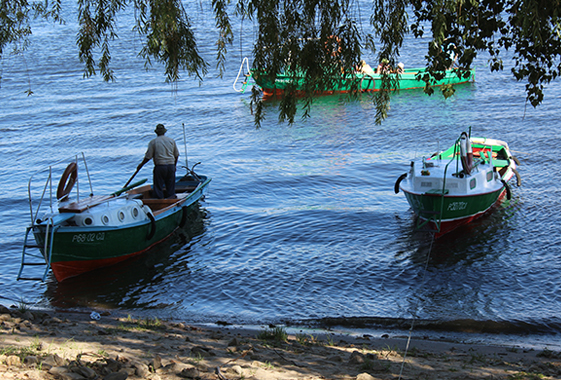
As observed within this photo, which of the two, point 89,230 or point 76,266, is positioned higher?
point 89,230

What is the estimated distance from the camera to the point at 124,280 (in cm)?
1182

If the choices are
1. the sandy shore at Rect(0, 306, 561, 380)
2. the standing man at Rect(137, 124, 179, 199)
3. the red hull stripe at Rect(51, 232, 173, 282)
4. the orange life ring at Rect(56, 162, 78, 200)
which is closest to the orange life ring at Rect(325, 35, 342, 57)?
the sandy shore at Rect(0, 306, 561, 380)

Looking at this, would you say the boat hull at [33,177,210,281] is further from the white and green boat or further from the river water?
the white and green boat

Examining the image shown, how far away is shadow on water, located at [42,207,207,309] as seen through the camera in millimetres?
10758

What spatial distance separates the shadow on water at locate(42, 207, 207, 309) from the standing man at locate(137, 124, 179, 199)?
5.05 ft

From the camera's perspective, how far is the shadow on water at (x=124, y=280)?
10.8 metres

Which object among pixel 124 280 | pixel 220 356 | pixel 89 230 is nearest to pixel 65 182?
pixel 89 230

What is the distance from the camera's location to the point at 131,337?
7.33m

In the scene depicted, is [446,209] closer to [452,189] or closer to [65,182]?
[452,189]

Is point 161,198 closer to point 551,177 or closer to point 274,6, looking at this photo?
point 274,6

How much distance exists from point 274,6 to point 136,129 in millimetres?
21812

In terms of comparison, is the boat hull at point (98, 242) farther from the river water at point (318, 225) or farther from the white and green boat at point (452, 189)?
the white and green boat at point (452, 189)

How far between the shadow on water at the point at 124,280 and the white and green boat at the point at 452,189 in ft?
19.1

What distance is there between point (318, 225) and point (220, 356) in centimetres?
841
